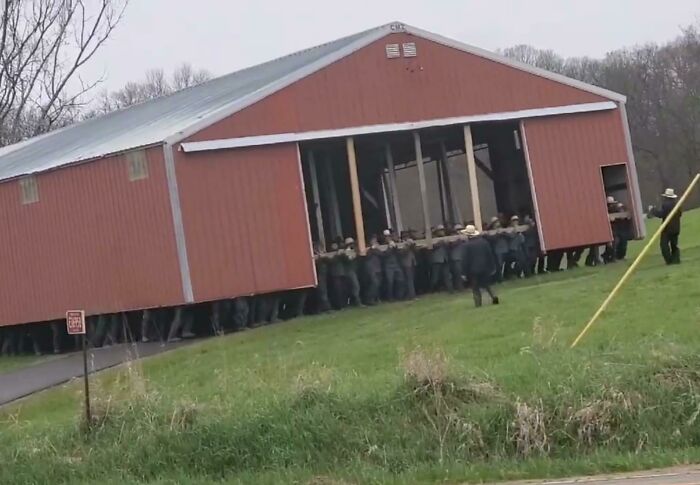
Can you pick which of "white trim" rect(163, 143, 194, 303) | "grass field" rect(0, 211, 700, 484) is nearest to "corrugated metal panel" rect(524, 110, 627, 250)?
"white trim" rect(163, 143, 194, 303)

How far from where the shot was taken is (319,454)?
1080cm

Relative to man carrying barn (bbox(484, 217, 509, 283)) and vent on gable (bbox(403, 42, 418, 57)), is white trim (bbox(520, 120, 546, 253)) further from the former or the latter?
vent on gable (bbox(403, 42, 418, 57))

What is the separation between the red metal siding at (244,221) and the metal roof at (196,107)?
0.95 m

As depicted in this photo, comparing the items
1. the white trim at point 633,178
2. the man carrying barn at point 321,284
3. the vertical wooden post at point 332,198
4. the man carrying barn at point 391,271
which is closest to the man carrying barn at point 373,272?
the man carrying barn at point 391,271

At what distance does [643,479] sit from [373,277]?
54.4 ft

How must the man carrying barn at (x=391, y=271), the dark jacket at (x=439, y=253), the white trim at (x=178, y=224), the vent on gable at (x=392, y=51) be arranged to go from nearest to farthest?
the white trim at (x=178, y=224), the man carrying barn at (x=391, y=271), the vent on gable at (x=392, y=51), the dark jacket at (x=439, y=253)

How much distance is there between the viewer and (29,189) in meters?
26.8

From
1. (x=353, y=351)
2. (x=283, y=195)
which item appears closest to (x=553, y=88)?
(x=283, y=195)

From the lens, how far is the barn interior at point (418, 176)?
28.3 meters

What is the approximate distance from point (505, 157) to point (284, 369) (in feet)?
57.7

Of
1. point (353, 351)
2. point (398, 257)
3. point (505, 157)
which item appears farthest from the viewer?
point (505, 157)

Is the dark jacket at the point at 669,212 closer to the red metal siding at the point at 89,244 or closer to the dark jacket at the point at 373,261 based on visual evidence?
the dark jacket at the point at 373,261

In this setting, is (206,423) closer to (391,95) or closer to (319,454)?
(319,454)

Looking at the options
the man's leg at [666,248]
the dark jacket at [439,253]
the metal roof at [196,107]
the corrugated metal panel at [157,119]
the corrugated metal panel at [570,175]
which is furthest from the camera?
the corrugated metal panel at [570,175]
